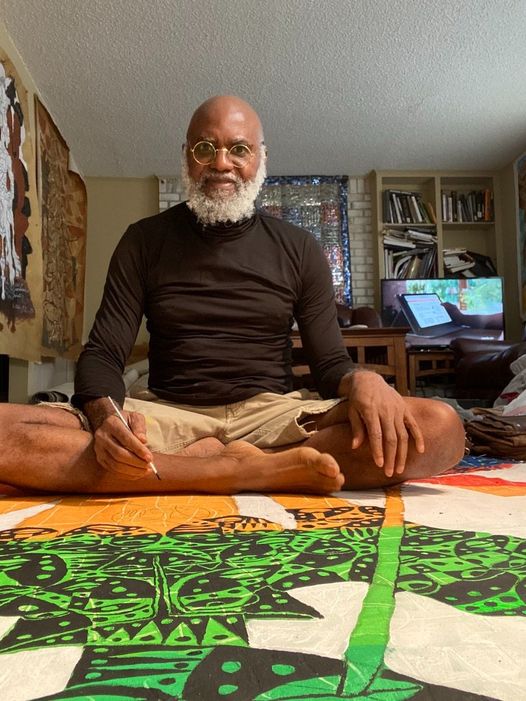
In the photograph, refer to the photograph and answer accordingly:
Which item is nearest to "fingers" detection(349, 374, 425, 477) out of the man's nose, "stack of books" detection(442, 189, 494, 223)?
the man's nose

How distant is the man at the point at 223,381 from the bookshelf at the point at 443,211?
4.46m

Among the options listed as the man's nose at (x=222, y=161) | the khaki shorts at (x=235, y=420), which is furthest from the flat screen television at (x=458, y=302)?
the khaki shorts at (x=235, y=420)

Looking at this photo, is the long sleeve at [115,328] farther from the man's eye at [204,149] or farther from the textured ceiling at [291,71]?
the textured ceiling at [291,71]

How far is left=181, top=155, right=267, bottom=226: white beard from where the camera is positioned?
1.58 m

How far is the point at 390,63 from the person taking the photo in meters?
3.83

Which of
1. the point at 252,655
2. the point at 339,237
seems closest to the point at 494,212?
the point at 339,237

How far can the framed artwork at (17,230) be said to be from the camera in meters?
3.28

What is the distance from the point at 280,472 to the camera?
1.21 metres

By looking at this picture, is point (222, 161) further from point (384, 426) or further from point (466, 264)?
point (466, 264)

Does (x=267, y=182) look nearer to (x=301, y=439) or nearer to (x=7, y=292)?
(x=7, y=292)

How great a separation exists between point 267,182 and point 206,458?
509 cm

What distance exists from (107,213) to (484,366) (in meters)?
3.95

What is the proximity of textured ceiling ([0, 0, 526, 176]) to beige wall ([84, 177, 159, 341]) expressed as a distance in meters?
0.43

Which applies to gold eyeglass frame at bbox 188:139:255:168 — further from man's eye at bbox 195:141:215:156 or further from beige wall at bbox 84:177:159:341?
beige wall at bbox 84:177:159:341
